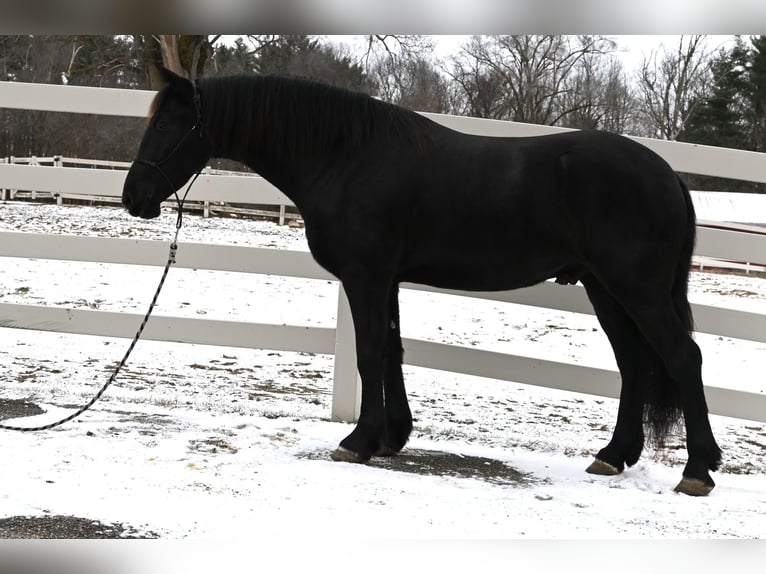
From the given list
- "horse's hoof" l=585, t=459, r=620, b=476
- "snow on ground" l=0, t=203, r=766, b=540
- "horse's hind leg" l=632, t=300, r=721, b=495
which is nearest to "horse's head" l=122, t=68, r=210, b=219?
"snow on ground" l=0, t=203, r=766, b=540

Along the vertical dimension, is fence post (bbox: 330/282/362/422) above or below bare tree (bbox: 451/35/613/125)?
below

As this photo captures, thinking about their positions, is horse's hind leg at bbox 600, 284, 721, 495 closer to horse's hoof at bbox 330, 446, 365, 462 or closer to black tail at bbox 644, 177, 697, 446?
black tail at bbox 644, 177, 697, 446

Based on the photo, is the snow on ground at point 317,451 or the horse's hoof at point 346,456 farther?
the horse's hoof at point 346,456

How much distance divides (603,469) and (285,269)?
240cm

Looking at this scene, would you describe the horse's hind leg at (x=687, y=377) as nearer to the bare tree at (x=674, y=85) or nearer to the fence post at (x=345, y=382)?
the fence post at (x=345, y=382)

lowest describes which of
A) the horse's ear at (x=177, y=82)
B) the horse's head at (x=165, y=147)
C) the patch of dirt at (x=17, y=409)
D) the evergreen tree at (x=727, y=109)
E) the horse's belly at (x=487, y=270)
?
the patch of dirt at (x=17, y=409)

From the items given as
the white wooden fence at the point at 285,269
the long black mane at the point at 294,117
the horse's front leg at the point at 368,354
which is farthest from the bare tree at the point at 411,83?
the horse's front leg at the point at 368,354

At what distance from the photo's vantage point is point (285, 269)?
5266mm

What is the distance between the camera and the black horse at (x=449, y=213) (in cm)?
369

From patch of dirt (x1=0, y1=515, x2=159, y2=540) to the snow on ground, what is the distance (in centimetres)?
5

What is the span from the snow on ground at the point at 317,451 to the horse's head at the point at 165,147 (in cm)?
122

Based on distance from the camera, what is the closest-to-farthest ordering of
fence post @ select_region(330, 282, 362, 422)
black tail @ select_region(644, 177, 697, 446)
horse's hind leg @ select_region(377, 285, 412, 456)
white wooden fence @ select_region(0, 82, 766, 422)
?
black tail @ select_region(644, 177, 697, 446), horse's hind leg @ select_region(377, 285, 412, 456), white wooden fence @ select_region(0, 82, 766, 422), fence post @ select_region(330, 282, 362, 422)

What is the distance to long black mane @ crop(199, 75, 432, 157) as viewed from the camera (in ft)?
13.2

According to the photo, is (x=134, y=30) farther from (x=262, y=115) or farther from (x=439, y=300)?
(x=439, y=300)
